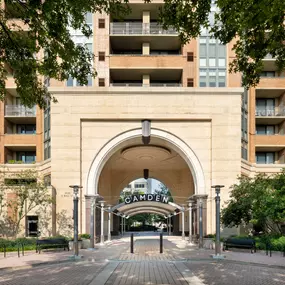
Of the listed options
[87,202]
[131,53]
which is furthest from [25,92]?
[131,53]

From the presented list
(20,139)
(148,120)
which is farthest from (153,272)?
(20,139)

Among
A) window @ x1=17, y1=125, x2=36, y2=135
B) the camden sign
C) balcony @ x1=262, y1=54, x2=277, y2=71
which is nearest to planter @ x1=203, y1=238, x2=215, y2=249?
the camden sign

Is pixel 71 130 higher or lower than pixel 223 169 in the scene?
higher

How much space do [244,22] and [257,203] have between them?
17.7m

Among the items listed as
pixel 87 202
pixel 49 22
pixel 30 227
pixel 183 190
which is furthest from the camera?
pixel 183 190

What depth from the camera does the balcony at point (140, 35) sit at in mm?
40250

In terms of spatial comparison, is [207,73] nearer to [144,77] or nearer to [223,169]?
[144,77]

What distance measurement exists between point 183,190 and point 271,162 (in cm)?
1165

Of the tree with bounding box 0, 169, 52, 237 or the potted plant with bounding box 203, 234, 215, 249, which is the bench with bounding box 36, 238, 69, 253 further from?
the potted plant with bounding box 203, 234, 215, 249

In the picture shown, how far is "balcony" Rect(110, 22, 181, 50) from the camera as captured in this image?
4025cm

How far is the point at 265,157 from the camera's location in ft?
138

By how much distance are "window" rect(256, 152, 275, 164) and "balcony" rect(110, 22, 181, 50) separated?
15739 mm

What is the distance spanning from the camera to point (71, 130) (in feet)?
103

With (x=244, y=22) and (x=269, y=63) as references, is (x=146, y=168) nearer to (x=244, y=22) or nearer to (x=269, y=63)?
(x=269, y=63)
